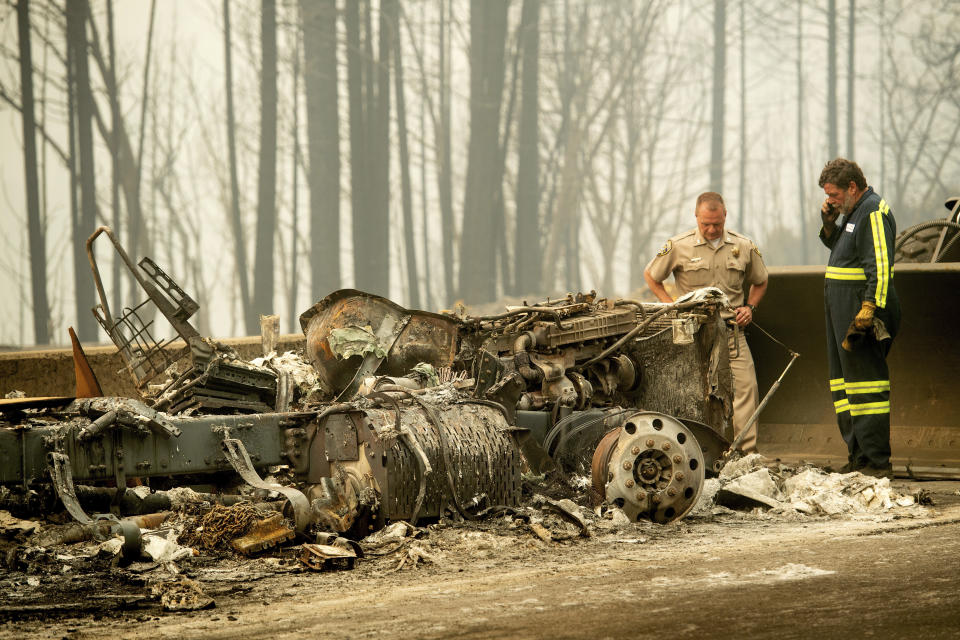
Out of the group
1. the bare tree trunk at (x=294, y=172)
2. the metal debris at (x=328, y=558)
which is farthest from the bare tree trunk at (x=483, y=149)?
the metal debris at (x=328, y=558)

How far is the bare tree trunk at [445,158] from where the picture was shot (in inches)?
1050

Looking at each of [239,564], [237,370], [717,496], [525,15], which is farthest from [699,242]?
[525,15]

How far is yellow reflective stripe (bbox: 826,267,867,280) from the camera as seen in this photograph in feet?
25.0

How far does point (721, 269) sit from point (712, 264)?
0.08 meters

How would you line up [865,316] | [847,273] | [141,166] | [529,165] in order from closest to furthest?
[865,316] < [847,273] < [141,166] < [529,165]

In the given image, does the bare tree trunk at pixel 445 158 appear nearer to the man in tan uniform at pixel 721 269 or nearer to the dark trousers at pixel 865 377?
the man in tan uniform at pixel 721 269

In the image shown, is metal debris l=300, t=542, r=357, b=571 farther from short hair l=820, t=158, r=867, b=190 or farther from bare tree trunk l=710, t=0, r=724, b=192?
bare tree trunk l=710, t=0, r=724, b=192

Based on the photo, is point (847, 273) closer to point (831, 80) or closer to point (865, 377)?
point (865, 377)

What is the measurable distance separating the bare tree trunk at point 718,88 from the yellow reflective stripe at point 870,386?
23.4 m

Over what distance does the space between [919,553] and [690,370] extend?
2667 mm

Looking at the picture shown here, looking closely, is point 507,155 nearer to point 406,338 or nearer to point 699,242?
point 699,242

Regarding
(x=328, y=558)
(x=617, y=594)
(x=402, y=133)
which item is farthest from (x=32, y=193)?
(x=617, y=594)

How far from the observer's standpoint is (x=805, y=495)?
6.65 meters

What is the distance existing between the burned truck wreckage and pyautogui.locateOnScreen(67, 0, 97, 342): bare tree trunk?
14.7m
